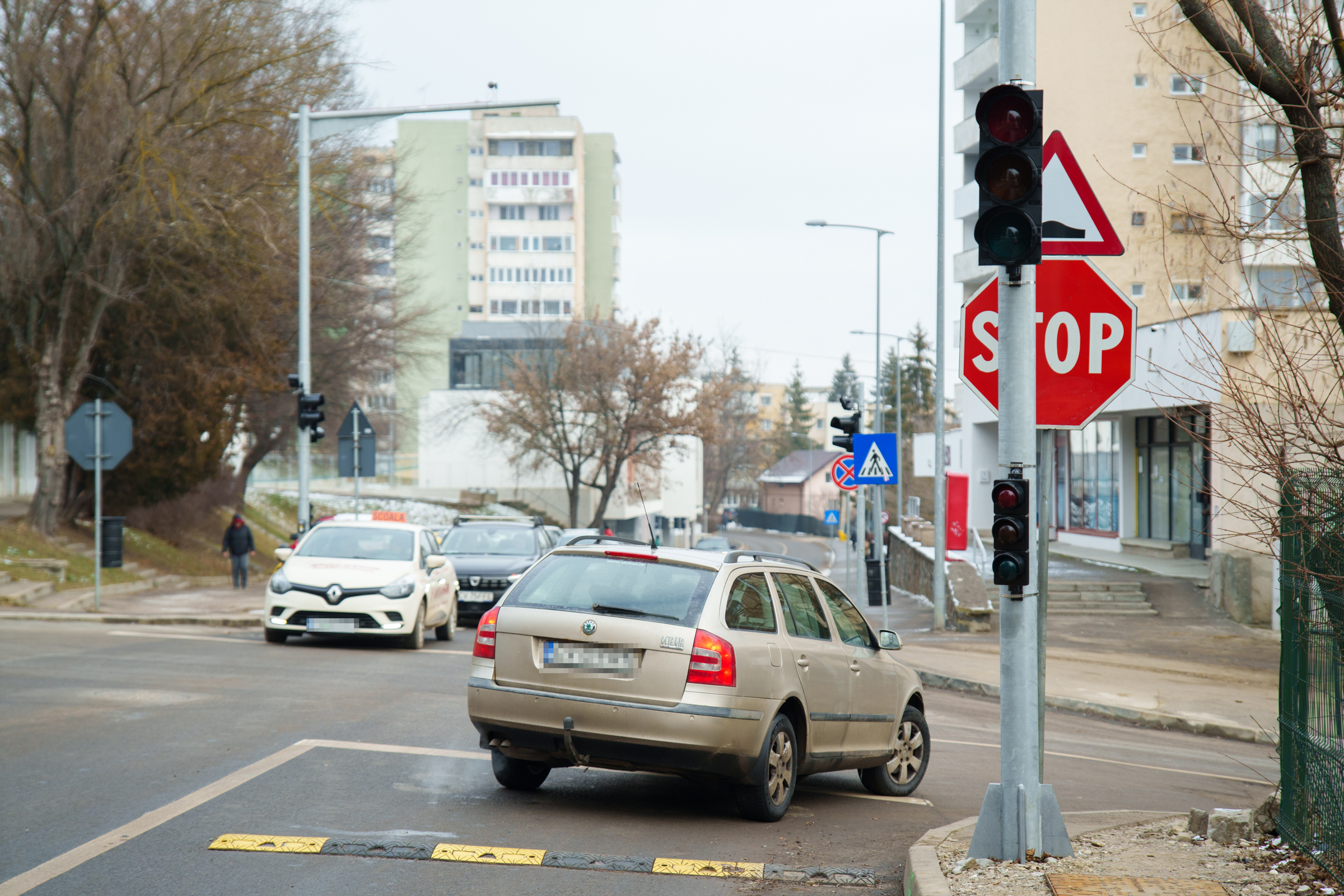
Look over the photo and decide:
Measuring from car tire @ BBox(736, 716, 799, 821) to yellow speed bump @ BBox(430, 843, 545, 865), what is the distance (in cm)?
140

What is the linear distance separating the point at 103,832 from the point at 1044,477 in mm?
5150

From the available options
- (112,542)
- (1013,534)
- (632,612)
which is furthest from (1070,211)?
(112,542)

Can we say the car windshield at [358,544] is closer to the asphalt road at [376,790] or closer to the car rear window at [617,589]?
the asphalt road at [376,790]

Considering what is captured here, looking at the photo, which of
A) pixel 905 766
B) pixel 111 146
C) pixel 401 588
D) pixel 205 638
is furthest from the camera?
pixel 111 146

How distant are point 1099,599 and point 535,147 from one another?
7846cm

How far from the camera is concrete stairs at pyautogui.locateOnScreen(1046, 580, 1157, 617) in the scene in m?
24.6

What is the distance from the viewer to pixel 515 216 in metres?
97.6

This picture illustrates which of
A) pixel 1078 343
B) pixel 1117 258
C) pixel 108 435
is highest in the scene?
pixel 1117 258

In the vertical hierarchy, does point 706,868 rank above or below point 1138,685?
above

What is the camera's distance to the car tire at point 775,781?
7.45 meters

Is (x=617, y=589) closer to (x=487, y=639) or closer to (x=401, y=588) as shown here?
(x=487, y=639)

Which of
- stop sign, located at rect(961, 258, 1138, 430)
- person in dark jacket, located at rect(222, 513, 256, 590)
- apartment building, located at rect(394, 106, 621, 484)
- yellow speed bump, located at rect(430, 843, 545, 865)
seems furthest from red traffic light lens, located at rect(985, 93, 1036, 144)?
apartment building, located at rect(394, 106, 621, 484)

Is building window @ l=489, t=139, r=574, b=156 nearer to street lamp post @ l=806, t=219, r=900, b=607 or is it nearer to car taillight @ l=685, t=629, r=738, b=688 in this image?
street lamp post @ l=806, t=219, r=900, b=607

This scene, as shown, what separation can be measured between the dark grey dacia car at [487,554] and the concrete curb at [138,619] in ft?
10.5
